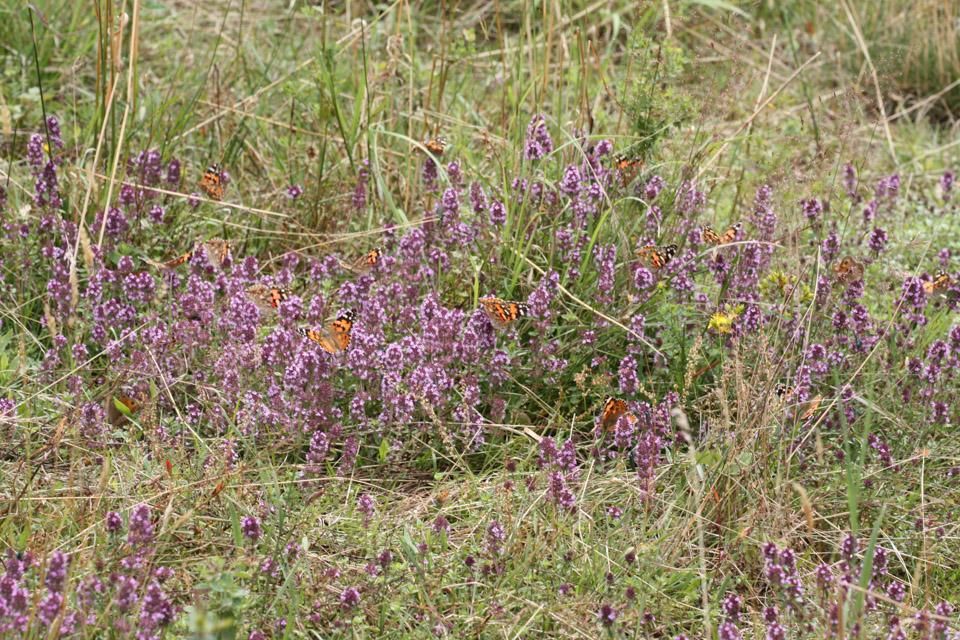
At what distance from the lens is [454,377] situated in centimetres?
363

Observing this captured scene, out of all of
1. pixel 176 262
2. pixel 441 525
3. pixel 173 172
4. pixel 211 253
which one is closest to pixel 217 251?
pixel 211 253

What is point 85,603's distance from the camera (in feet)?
8.09

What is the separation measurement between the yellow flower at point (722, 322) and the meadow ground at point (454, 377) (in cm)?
1

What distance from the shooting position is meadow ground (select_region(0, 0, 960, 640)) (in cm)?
279

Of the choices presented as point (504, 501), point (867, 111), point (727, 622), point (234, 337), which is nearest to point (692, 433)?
point (504, 501)

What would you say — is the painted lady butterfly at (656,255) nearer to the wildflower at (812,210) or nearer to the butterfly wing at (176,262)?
the wildflower at (812,210)

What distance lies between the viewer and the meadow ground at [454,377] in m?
2.79

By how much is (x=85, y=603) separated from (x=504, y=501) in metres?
1.13

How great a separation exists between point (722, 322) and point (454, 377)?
802mm

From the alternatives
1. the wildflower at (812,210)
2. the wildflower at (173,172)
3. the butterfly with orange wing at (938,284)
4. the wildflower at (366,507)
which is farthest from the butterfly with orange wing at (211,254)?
the butterfly with orange wing at (938,284)

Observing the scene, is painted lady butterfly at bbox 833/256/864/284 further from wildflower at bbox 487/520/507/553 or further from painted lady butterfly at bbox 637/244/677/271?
wildflower at bbox 487/520/507/553

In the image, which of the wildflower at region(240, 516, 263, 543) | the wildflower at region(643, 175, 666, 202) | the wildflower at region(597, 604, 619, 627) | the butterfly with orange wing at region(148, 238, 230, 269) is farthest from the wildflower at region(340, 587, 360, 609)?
the wildflower at region(643, 175, 666, 202)

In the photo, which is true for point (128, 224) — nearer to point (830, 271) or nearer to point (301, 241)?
point (301, 241)

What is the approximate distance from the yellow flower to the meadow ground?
1 cm
